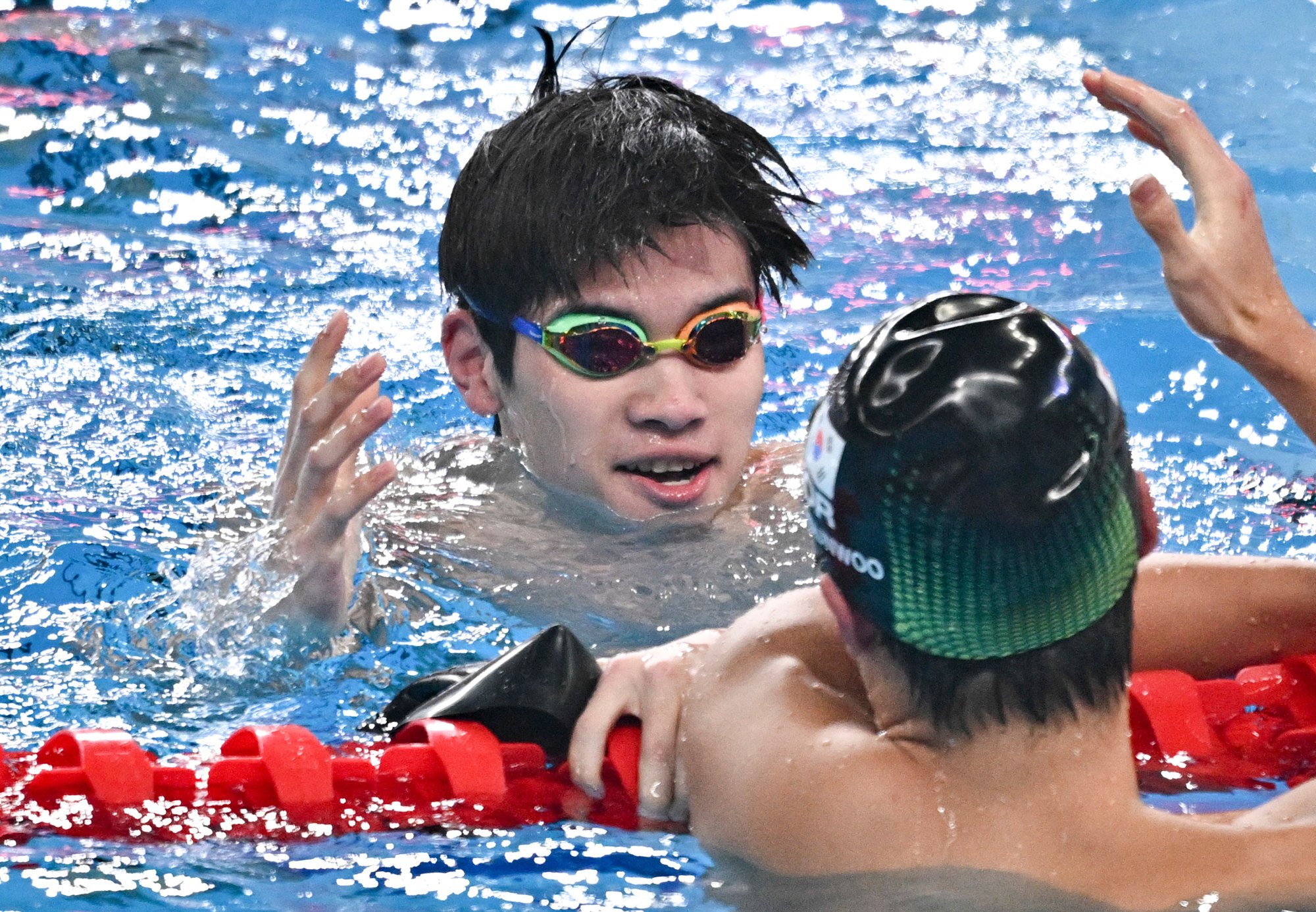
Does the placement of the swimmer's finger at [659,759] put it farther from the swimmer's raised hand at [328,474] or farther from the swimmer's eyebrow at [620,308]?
the swimmer's eyebrow at [620,308]

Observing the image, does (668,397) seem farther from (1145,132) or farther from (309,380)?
(1145,132)

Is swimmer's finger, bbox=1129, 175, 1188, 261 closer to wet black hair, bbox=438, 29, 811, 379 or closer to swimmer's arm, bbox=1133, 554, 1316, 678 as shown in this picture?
swimmer's arm, bbox=1133, 554, 1316, 678

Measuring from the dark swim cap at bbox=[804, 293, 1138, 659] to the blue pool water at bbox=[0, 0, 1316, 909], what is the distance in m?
0.58

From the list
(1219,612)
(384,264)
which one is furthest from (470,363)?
(384,264)

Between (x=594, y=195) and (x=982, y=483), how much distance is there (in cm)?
180

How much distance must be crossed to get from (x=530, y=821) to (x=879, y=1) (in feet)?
24.1

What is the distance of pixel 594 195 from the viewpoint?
3.34 metres

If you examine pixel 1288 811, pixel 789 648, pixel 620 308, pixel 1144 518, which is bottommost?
pixel 1288 811

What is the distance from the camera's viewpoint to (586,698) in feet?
7.57

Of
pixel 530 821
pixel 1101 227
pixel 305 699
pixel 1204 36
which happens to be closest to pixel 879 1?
pixel 1204 36

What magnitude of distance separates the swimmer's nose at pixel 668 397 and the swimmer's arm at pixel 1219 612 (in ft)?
3.43

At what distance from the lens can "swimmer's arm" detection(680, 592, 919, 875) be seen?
6.23 feet

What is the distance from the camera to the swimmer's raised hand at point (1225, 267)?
223 centimetres

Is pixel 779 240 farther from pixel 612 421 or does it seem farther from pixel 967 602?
pixel 967 602
